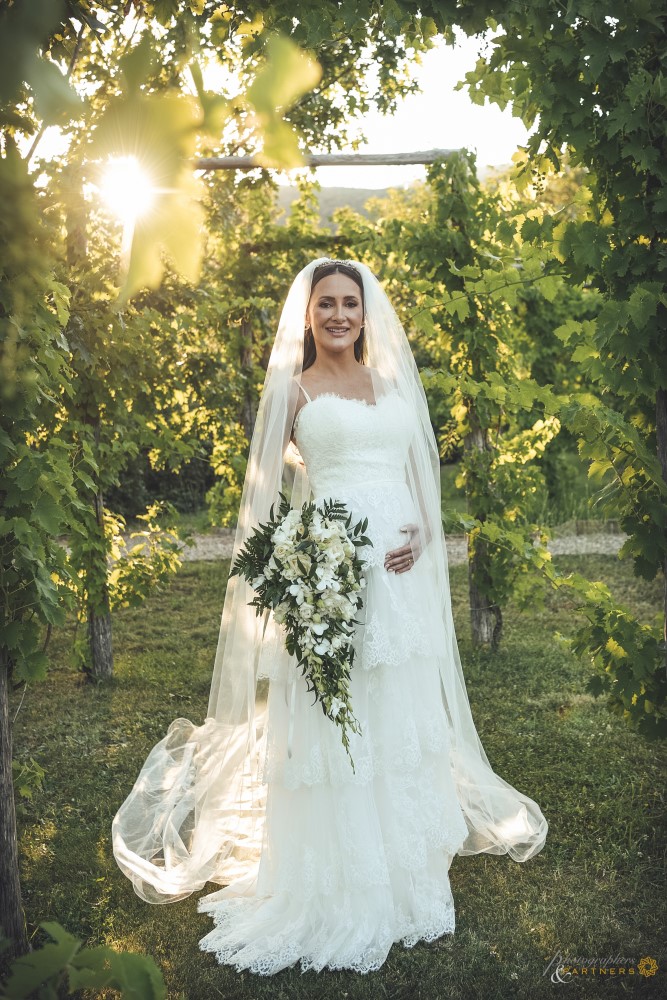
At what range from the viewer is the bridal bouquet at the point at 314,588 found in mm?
2666

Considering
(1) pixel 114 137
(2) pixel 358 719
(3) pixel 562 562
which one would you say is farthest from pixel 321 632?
(3) pixel 562 562

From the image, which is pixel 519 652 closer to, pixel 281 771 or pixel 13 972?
pixel 281 771

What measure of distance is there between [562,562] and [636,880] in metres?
5.92

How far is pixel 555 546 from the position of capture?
9.88 m

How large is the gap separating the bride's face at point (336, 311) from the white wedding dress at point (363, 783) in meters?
0.26

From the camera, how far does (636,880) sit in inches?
119

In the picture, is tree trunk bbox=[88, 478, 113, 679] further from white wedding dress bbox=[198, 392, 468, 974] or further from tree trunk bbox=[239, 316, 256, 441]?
white wedding dress bbox=[198, 392, 468, 974]

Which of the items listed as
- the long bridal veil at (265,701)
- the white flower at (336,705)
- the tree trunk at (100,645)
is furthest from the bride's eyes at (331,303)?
the tree trunk at (100,645)

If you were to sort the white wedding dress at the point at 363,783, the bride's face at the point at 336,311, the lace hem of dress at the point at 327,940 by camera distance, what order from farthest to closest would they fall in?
the bride's face at the point at 336,311
the white wedding dress at the point at 363,783
the lace hem of dress at the point at 327,940

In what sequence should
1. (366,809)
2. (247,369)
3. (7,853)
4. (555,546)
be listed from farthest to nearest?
(555,546)
(247,369)
(366,809)
(7,853)

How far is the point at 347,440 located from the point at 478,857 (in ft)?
5.81

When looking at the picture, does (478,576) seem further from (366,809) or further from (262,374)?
(366,809)

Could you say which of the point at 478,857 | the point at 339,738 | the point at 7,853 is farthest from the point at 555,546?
the point at 7,853

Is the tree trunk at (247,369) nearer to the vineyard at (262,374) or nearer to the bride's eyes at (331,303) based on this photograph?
the vineyard at (262,374)
